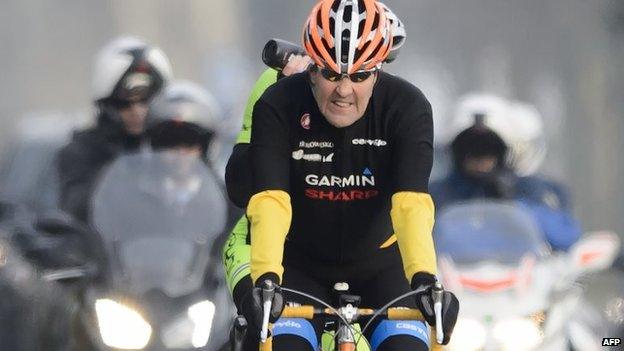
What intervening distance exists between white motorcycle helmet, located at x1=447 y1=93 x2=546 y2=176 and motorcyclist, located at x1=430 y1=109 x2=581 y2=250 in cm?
2

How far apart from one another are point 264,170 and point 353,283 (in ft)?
2.29

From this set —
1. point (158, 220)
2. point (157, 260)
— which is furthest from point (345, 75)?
point (158, 220)

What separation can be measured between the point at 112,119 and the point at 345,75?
4.54 meters

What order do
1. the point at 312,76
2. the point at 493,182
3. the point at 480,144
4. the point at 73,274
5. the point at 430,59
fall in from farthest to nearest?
the point at 430,59 < the point at 480,144 < the point at 493,182 < the point at 73,274 < the point at 312,76

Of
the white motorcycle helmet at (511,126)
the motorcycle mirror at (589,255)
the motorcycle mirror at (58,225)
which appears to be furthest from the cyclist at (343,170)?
the white motorcycle helmet at (511,126)

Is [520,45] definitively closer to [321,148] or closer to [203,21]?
[203,21]

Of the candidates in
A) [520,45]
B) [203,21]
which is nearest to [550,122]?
[520,45]

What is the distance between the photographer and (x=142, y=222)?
312 inches

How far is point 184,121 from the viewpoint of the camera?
940 centimetres

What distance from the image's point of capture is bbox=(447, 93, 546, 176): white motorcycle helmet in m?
10.4

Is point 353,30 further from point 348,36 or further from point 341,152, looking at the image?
point 341,152

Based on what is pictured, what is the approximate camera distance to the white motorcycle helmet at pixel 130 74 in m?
9.76

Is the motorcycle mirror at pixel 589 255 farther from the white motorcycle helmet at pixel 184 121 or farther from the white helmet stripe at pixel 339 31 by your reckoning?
the white helmet stripe at pixel 339 31

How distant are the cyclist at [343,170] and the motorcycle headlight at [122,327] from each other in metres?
1.65
